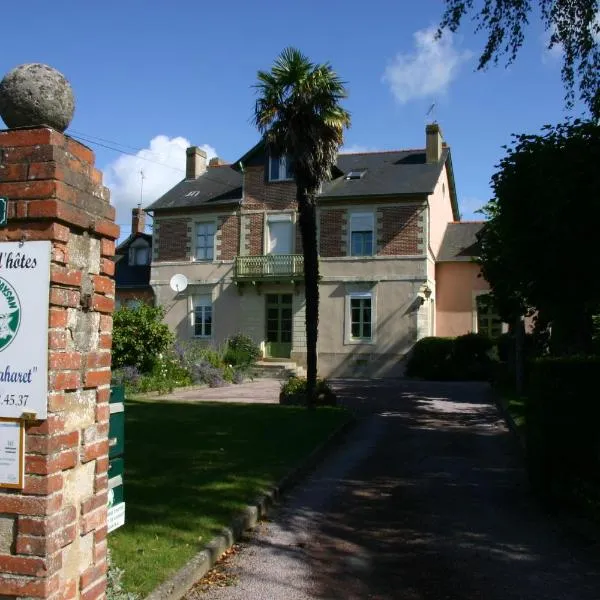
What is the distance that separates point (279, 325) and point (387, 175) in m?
7.65

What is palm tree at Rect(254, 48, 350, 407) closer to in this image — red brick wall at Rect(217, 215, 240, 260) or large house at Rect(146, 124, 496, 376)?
large house at Rect(146, 124, 496, 376)

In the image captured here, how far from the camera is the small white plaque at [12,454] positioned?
316cm

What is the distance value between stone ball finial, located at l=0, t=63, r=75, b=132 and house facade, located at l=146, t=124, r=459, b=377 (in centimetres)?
2393

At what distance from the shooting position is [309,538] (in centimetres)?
622

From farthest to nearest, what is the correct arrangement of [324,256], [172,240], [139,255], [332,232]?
1. [139,255]
2. [172,240]
3. [332,232]
4. [324,256]

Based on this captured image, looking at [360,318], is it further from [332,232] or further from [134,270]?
[134,270]

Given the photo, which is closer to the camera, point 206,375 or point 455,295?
point 206,375

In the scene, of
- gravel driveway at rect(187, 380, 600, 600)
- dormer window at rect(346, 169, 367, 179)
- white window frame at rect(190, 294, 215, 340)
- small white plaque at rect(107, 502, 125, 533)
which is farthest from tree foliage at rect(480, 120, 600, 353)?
white window frame at rect(190, 294, 215, 340)

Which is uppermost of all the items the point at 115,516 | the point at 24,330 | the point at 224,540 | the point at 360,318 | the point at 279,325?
the point at 360,318

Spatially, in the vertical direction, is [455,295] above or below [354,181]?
below

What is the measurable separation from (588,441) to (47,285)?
5.55 meters

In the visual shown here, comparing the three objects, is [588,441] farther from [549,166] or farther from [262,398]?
[262,398]

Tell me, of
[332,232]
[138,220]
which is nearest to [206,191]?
[332,232]

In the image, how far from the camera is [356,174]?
1138 inches
